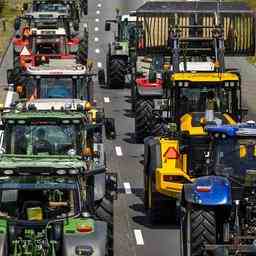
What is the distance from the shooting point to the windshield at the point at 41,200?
46.7 feet

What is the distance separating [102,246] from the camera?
13.3 meters

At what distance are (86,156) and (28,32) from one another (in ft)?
66.2

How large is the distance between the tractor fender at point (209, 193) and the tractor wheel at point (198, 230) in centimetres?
25

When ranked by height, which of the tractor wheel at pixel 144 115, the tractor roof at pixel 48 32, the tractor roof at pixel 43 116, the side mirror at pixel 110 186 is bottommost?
the tractor wheel at pixel 144 115

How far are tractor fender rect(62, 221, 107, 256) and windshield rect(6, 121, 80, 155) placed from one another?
5.09m

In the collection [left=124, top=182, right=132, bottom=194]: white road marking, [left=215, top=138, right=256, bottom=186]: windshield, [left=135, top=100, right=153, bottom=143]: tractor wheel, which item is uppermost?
[left=215, top=138, right=256, bottom=186]: windshield

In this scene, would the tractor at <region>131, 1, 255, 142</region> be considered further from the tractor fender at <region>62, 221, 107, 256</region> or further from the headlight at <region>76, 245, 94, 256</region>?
the headlight at <region>76, 245, 94, 256</region>

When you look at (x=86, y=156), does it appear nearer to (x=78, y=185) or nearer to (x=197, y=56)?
(x=78, y=185)

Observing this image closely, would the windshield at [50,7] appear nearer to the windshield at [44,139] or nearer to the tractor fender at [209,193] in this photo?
the windshield at [44,139]

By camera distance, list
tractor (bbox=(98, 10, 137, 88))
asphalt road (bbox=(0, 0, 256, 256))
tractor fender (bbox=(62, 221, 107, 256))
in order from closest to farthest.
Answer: tractor fender (bbox=(62, 221, 107, 256)) → asphalt road (bbox=(0, 0, 256, 256)) → tractor (bbox=(98, 10, 137, 88))

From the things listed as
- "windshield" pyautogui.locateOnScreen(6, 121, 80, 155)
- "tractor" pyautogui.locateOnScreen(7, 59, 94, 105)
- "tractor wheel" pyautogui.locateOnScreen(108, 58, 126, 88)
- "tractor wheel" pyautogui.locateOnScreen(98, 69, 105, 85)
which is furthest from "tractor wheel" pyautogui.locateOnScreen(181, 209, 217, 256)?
"tractor wheel" pyautogui.locateOnScreen(108, 58, 126, 88)

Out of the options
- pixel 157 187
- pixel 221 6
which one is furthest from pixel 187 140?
pixel 221 6

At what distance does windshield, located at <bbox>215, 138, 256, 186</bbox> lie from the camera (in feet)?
54.8

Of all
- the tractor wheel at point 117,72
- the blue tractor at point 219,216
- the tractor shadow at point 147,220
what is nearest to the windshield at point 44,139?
the tractor shadow at point 147,220
